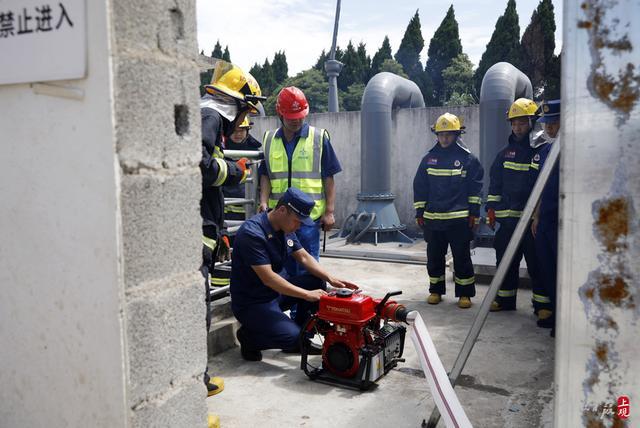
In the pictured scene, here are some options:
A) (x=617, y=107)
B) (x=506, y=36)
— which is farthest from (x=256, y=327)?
(x=506, y=36)

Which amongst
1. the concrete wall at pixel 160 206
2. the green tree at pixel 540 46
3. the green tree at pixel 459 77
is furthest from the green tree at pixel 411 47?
the concrete wall at pixel 160 206

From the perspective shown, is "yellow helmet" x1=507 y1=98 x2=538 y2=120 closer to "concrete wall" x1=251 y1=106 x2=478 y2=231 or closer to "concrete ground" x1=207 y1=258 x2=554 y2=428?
"concrete ground" x1=207 y1=258 x2=554 y2=428

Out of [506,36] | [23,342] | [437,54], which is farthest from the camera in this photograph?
[437,54]

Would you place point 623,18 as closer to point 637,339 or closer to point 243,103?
point 637,339

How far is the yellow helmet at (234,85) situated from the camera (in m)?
3.33

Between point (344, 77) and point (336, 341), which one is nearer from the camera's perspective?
point (336, 341)

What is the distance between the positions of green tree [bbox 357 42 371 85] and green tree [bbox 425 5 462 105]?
12.6ft

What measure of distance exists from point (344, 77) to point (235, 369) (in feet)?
89.1

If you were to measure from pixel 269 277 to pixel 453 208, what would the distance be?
2.47 metres

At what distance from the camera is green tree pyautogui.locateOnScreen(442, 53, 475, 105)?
1013 inches

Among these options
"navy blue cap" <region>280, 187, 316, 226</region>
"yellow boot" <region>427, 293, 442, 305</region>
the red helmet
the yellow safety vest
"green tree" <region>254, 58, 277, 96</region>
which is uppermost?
"green tree" <region>254, 58, 277, 96</region>

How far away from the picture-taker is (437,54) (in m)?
27.2

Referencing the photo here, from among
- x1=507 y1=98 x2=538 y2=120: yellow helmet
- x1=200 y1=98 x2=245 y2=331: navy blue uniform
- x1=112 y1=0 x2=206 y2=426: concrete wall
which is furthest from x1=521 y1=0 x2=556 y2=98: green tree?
x1=112 y1=0 x2=206 y2=426: concrete wall

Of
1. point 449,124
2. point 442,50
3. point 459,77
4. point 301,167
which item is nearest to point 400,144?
point 449,124
